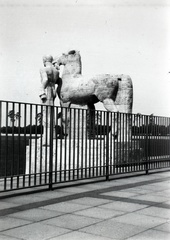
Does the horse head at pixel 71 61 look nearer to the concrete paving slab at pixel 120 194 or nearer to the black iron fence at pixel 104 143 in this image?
the black iron fence at pixel 104 143

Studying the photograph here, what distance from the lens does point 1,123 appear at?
729cm

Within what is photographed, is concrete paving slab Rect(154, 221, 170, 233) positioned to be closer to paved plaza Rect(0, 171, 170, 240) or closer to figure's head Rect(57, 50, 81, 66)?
paved plaza Rect(0, 171, 170, 240)

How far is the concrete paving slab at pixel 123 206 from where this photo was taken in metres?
6.36

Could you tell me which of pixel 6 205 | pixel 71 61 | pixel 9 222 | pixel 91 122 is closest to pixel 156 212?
pixel 9 222

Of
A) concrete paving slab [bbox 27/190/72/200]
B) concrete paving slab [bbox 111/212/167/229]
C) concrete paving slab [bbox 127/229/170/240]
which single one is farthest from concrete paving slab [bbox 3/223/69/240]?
concrete paving slab [bbox 27/190/72/200]

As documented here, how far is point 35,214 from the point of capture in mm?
5836

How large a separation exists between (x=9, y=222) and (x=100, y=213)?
55.7 inches

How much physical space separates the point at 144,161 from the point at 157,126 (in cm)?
134

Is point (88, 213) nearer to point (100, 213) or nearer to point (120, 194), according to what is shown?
point (100, 213)

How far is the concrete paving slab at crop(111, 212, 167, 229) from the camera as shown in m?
5.32

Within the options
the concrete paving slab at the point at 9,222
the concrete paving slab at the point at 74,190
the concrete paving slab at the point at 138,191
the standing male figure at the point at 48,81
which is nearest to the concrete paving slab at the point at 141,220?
the concrete paving slab at the point at 9,222

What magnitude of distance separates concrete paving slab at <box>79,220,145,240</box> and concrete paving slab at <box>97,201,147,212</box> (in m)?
0.99

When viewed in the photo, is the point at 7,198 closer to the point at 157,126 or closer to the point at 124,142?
the point at 124,142

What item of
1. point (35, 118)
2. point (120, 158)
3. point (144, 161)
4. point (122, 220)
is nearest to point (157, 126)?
point (144, 161)
